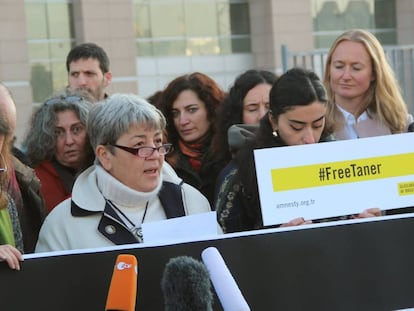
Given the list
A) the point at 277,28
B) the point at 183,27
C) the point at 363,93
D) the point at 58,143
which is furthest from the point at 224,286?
the point at 183,27

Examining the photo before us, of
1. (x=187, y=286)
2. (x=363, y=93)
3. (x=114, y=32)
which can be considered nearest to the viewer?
(x=187, y=286)

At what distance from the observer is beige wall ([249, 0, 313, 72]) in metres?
23.1

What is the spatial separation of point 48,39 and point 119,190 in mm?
18577

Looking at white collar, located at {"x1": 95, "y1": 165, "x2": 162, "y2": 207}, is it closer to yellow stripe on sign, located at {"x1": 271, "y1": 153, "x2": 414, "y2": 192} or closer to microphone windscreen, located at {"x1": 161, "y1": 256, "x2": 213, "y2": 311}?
yellow stripe on sign, located at {"x1": 271, "y1": 153, "x2": 414, "y2": 192}

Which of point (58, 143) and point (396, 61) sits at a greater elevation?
point (396, 61)

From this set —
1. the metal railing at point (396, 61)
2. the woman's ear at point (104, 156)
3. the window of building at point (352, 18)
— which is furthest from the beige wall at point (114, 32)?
the woman's ear at point (104, 156)

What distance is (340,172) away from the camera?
349cm

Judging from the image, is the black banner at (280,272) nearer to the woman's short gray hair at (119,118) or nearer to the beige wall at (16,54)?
the woman's short gray hair at (119,118)

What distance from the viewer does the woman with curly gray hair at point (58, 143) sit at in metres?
4.82

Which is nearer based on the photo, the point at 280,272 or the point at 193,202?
the point at 280,272

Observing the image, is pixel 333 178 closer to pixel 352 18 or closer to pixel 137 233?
pixel 137 233

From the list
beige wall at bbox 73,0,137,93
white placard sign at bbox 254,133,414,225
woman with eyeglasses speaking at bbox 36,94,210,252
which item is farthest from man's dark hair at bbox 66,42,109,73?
beige wall at bbox 73,0,137,93

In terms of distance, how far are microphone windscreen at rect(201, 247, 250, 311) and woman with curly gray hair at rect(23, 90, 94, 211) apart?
257 centimetres

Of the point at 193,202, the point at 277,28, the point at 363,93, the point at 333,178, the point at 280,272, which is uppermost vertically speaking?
the point at 277,28
